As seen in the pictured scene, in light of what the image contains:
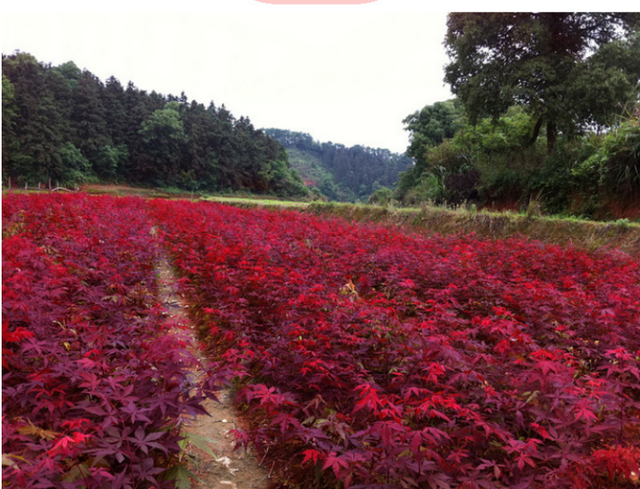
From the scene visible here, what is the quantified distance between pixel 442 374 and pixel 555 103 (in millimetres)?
11363

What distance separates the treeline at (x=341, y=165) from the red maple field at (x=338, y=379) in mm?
51512

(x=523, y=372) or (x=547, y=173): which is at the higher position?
(x=547, y=173)

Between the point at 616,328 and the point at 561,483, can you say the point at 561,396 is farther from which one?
the point at 616,328

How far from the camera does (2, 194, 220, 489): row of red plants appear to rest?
4.91ft

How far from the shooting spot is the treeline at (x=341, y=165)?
58.8 m

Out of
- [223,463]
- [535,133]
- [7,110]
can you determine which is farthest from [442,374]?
[535,133]

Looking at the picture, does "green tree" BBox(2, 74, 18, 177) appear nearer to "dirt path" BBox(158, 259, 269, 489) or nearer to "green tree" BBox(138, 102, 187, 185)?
"dirt path" BBox(158, 259, 269, 489)

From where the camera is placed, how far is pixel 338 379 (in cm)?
227

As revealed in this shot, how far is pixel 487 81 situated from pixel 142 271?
11838 mm

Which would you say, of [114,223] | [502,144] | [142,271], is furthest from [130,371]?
[502,144]

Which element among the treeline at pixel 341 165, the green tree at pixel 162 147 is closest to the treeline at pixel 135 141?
the green tree at pixel 162 147

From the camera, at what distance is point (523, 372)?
2.10m

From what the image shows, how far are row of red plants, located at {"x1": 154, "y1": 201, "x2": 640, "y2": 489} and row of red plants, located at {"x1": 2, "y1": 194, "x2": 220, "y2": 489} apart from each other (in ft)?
1.17

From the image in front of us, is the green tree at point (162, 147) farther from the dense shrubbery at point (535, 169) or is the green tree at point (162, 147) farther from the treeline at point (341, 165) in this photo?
the dense shrubbery at point (535, 169)
